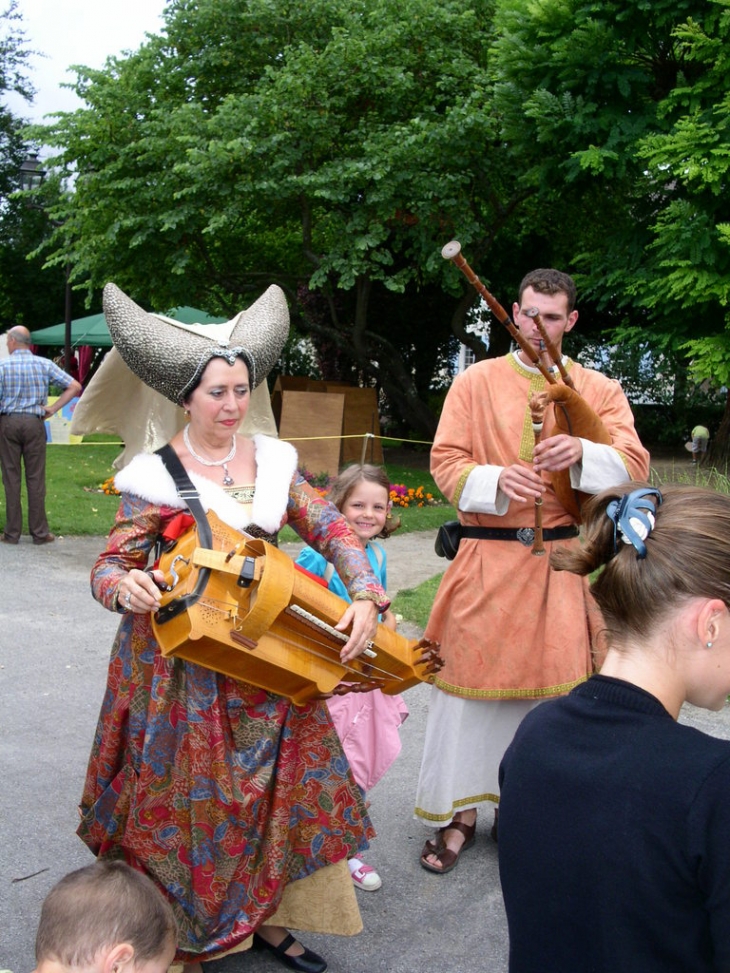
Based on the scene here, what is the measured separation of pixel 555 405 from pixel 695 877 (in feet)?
6.94

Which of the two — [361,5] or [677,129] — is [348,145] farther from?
[677,129]

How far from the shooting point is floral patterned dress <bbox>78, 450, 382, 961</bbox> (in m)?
2.62

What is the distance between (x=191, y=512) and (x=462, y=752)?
1497 mm

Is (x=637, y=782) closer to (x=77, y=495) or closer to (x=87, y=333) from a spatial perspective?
(x=77, y=495)

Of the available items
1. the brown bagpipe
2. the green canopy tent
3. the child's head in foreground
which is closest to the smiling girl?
the brown bagpipe

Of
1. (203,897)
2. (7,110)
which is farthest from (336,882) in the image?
(7,110)

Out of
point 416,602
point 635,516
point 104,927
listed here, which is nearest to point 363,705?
point 104,927

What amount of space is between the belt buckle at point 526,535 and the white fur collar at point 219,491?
0.98 m

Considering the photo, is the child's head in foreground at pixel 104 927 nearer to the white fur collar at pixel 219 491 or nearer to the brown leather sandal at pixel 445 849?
the white fur collar at pixel 219 491

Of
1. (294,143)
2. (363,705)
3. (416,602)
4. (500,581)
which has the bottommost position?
(416,602)

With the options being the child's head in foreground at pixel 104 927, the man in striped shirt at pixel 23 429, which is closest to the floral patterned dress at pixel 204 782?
the child's head in foreground at pixel 104 927

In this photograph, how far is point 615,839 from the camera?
1.35 meters

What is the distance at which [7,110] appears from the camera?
1353 inches

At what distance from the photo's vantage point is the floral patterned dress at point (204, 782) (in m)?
2.62
